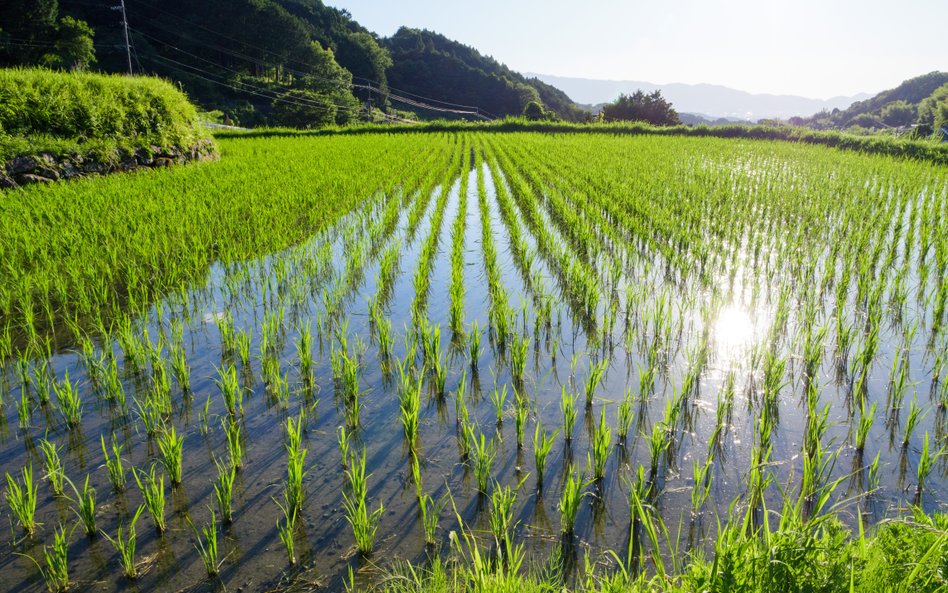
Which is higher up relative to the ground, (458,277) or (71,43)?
(71,43)

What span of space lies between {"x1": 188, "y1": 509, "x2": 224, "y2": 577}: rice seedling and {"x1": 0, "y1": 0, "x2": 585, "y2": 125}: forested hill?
28.9 m

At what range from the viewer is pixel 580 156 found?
14.1m

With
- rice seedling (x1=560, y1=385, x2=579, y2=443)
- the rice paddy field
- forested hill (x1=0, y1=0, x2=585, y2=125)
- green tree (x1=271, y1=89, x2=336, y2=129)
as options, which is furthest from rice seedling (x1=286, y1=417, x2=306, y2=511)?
green tree (x1=271, y1=89, x2=336, y2=129)

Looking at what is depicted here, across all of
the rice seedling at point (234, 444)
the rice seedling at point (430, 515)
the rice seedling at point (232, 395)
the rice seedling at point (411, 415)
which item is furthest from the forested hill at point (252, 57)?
the rice seedling at point (430, 515)

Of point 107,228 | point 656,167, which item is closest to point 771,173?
point 656,167

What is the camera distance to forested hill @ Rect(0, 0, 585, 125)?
29562mm

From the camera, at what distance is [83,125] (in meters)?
9.28

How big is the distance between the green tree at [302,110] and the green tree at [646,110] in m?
20.6

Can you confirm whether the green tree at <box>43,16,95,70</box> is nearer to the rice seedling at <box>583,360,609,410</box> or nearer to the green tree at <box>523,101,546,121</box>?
the green tree at <box>523,101,546,121</box>

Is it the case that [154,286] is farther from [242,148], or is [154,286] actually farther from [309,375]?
[242,148]

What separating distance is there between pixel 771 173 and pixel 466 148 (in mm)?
10954

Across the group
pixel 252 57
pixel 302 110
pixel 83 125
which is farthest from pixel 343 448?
pixel 252 57

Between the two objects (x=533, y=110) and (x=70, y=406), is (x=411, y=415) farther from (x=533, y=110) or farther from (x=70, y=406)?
(x=533, y=110)

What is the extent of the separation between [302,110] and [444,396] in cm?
3078
